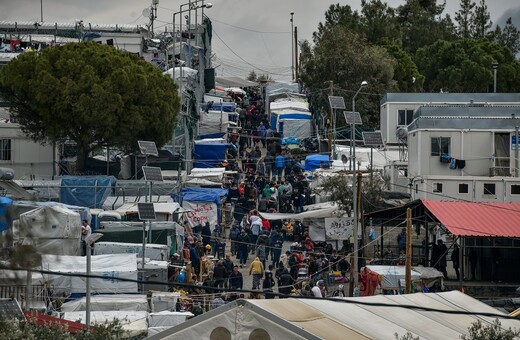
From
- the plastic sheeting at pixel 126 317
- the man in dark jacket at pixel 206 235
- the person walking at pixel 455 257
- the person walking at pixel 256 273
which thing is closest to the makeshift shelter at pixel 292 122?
the man in dark jacket at pixel 206 235

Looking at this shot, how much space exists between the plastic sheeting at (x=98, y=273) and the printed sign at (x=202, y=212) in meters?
13.4

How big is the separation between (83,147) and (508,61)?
6238 cm

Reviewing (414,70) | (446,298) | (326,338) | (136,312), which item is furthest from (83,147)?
(414,70)

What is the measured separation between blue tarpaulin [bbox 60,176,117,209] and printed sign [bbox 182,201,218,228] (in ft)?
9.09

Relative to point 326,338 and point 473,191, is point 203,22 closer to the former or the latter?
point 473,191

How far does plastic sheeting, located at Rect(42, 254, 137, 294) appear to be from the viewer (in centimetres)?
3128

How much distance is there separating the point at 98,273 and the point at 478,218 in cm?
1440

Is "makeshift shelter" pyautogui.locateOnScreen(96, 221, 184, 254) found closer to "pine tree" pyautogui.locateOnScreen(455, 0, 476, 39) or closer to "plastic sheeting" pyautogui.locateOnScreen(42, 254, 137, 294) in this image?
"plastic sheeting" pyautogui.locateOnScreen(42, 254, 137, 294)

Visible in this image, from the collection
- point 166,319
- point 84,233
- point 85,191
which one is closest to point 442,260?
point 84,233

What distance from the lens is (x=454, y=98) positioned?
227 ft

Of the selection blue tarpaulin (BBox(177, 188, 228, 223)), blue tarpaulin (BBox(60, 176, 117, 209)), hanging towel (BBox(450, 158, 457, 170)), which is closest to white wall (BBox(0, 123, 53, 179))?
blue tarpaulin (BBox(177, 188, 228, 223))

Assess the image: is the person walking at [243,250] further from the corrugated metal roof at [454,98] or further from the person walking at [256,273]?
the corrugated metal roof at [454,98]

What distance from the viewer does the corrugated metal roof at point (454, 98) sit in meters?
67.9

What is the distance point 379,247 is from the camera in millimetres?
45250
